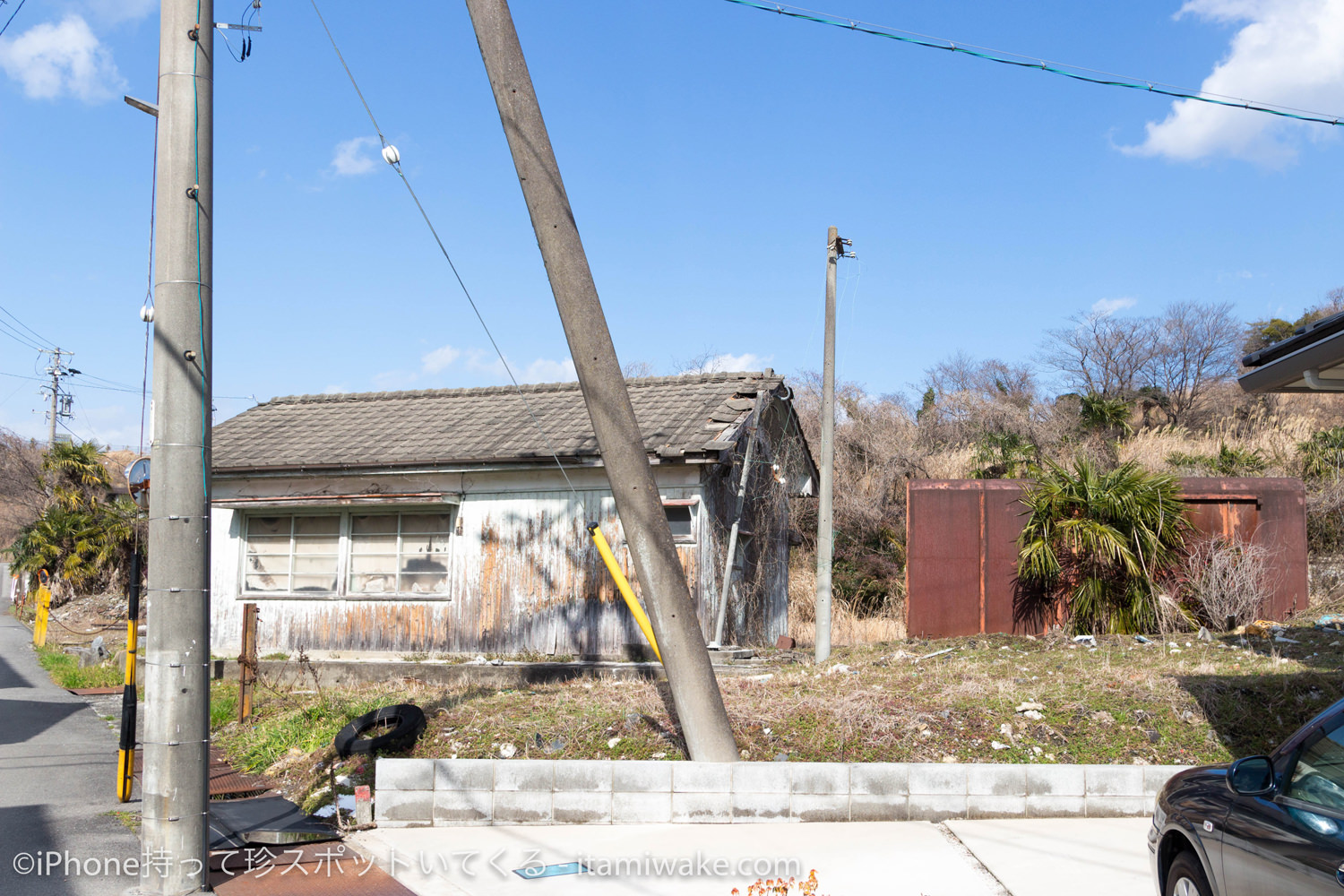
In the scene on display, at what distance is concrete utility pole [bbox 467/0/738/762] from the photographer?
7.05 m

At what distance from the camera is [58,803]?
7.62 meters

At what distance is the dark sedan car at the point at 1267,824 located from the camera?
352 cm

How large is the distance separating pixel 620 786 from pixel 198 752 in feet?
9.13

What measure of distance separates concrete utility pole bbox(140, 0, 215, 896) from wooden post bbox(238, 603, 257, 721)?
5502mm

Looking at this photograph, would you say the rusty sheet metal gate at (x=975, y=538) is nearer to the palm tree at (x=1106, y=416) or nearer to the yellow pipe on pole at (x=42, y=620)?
the palm tree at (x=1106, y=416)

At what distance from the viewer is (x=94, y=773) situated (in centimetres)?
881

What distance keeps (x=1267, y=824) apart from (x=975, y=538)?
9120 mm

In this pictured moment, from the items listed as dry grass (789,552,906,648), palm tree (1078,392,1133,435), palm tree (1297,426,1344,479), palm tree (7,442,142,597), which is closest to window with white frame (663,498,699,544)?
dry grass (789,552,906,648)

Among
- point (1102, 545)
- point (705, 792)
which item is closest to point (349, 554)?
point (705, 792)

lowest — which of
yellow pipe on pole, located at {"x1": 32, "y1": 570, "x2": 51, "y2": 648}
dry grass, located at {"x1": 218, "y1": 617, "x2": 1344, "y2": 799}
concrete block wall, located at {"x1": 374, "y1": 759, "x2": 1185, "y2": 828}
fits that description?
yellow pipe on pole, located at {"x1": 32, "y1": 570, "x2": 51, "y2": 648}

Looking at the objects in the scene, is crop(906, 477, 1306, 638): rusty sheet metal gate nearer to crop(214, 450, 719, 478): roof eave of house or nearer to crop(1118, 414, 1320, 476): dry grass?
crop(214, 450, 719, 478): roof eave of house

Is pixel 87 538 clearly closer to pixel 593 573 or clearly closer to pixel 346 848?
pixel 593 573

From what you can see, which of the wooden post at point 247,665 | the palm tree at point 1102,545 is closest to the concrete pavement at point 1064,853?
the palm tree at point 1102,545

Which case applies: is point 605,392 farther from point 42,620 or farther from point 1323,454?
point 42,620
